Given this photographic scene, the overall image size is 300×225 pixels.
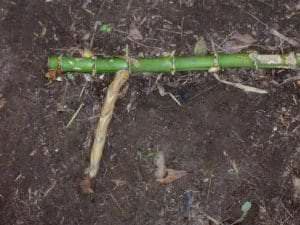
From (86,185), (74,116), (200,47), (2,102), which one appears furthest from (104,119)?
(200,47)

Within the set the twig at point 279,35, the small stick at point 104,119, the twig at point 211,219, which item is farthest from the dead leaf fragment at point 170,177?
the twig at point 279,35

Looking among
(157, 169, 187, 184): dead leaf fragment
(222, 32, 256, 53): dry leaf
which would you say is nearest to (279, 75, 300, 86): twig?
(222, 32, 256, 53): dry leaf

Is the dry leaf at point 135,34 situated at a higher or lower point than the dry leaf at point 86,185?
higher

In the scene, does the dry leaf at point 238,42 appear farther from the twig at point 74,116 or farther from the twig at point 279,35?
the twig at point 74,116

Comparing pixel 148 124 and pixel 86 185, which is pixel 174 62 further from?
pixel 86 185

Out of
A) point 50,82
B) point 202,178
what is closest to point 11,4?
point 50,82

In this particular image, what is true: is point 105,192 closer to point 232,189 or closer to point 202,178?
point 202,178
